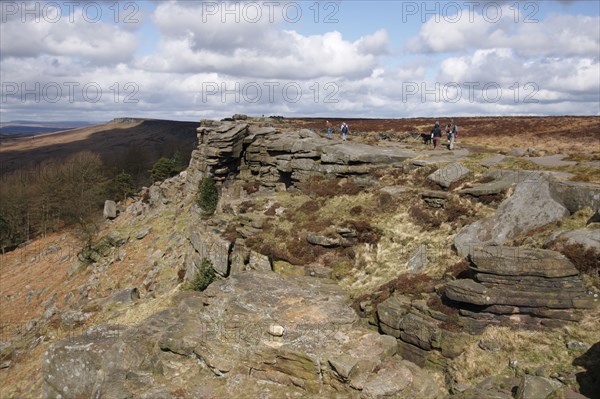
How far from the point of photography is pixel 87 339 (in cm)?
1852

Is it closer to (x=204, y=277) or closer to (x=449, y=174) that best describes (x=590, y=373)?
(x=449, y=174)

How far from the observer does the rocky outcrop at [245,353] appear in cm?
1333

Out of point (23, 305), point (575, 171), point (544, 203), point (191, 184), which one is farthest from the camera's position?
point (191, 184)

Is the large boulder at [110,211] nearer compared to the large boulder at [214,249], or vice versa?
the large boulder at [214,249]

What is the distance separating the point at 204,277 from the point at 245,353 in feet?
35.0

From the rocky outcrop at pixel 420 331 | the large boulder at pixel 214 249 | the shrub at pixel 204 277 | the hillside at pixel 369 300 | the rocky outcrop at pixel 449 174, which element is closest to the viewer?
the hillside at pixel 369 300

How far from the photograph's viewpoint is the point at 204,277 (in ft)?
80.2

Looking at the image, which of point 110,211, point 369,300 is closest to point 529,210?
point 369,300

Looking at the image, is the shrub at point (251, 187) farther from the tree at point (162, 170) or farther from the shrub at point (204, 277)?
the tree at point (162, 170)

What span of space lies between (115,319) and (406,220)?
1908 cm

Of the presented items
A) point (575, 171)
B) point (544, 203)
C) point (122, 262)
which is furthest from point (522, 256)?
point (122, 262)

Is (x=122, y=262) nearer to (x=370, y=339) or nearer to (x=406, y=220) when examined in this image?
(x=406, y=220)

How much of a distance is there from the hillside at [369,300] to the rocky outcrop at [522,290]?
5 centimetres

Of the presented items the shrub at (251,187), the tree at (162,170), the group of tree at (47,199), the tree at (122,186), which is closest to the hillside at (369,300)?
the shrub at (251,187)
